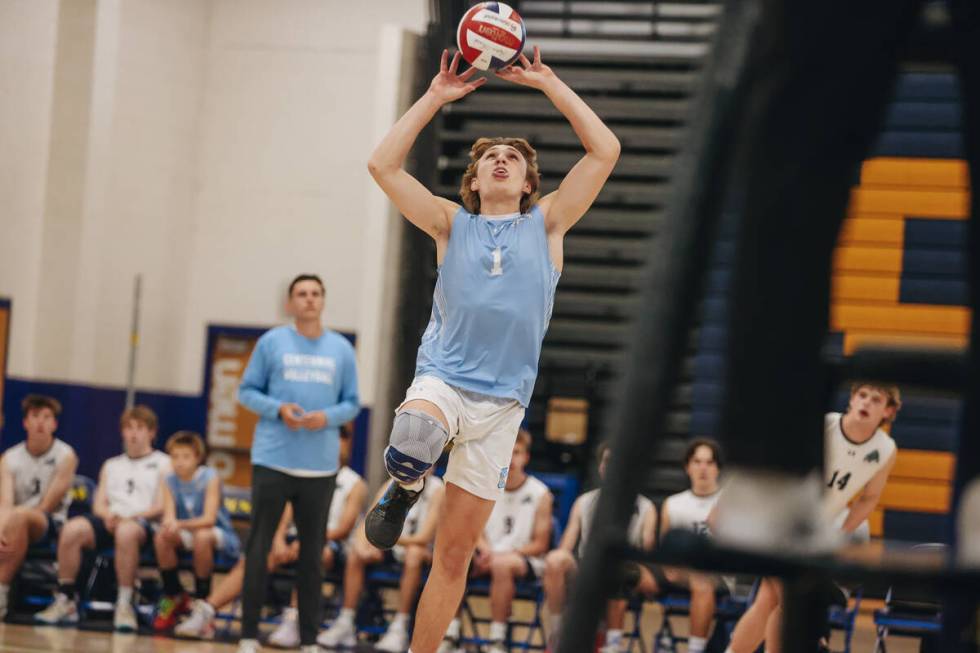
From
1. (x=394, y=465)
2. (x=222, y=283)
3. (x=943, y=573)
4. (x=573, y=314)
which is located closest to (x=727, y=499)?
(x=943, y=573)

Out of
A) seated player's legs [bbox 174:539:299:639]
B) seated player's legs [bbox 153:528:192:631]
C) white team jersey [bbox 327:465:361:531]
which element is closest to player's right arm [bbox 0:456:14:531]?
seated player's legs [bbox 153:528:192:631]

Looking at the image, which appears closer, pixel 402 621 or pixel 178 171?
pixel 402 621

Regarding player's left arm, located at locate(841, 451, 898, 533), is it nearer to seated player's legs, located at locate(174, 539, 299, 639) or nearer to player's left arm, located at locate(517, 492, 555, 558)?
player's left arm, located at locate(517, 492, 555, 558)

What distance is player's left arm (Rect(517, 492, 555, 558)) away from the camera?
8.26 meters

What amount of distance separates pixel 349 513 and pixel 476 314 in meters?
4.64

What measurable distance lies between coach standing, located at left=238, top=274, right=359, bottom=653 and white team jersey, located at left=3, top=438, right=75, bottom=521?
233 cm

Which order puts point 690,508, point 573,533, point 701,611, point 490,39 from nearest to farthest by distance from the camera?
point 490,39 → point 701,611 → point 690,508 → point 573,533

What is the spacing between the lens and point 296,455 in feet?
24.5

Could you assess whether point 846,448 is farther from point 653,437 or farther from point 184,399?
point 184,399

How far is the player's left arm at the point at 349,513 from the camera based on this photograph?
8.80 m

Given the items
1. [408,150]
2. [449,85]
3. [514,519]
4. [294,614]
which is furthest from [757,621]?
[294,614]

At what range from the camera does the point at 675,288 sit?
1.62 meters

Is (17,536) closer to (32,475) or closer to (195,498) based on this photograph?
(32,475)

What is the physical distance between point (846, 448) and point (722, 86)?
5199mm
